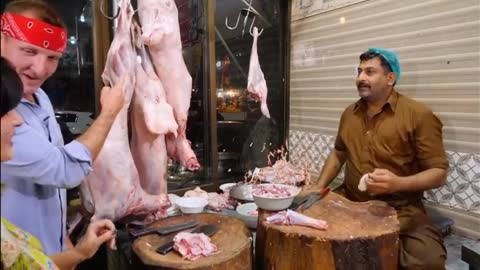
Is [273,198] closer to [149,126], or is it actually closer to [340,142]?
[149,126]

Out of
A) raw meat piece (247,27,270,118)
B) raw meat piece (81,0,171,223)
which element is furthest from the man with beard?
raw meat piece (81,0,171,223)

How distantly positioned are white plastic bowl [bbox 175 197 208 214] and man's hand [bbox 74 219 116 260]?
0.78m

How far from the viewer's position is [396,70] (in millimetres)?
2209

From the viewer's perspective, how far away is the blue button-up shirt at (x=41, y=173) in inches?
35.0

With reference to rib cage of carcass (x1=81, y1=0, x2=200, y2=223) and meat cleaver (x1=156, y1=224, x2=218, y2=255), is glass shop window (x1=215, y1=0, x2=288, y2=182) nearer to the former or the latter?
rib cage of carcass (x1=81, y1=0, x2=200, y2=223)

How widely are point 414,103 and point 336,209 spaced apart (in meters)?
0.89

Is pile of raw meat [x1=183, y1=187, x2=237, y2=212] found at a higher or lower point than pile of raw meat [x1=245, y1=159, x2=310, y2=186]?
lower

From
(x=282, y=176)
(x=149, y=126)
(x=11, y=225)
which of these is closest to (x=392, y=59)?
(x=282, y=176)

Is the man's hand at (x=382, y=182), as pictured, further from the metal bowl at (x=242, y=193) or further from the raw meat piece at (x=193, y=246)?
the raw meat piece at (x=193, y=246)

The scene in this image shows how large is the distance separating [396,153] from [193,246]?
56.7 inches

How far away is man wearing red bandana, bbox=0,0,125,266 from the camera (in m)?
0.91

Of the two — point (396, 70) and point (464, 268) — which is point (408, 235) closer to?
point (464, 268)

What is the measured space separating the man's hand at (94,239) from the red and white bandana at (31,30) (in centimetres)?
66

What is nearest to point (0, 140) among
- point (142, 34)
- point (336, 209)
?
point (142, 34)
